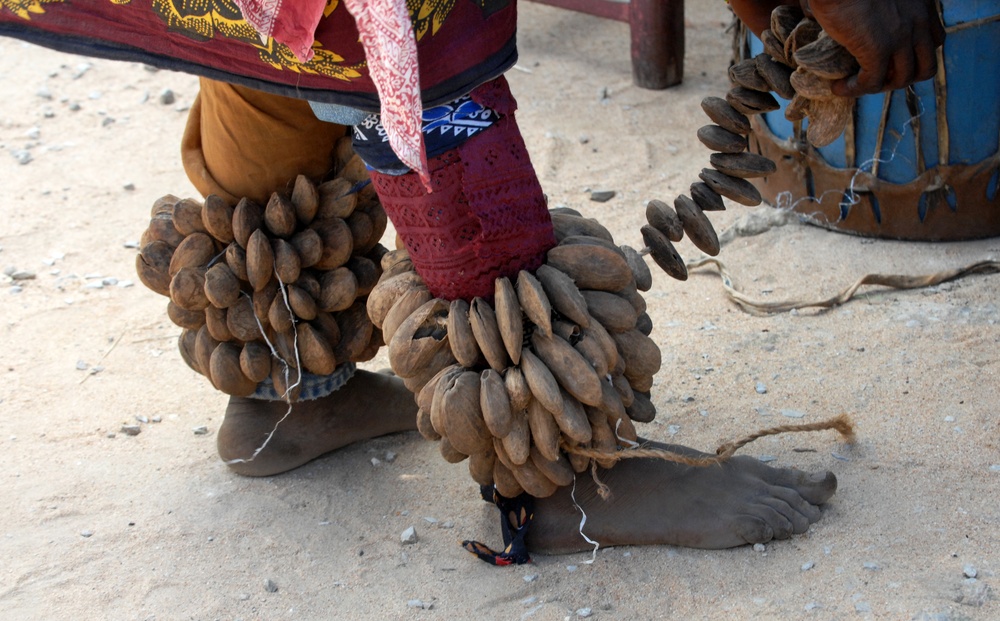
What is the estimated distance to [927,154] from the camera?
7.92ft

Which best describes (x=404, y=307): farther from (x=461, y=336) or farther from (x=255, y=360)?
(x=255, y=360)

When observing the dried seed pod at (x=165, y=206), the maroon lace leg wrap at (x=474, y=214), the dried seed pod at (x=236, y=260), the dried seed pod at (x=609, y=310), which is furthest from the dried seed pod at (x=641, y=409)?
the dried seed pod at (x=165, y=206)

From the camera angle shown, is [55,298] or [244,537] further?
[55,298]

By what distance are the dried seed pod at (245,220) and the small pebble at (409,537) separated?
1.94 ft

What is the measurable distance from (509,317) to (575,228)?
0.23m

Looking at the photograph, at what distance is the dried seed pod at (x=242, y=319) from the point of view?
1.80 meters

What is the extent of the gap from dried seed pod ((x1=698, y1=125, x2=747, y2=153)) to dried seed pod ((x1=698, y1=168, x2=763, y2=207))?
0.04 meters

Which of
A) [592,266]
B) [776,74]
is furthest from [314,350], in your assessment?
[776,74]

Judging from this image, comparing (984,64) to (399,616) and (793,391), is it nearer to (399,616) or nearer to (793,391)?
(793,391)

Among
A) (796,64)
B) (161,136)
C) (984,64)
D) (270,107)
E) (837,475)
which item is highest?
(796,64)

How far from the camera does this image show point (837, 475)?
1729 millimetres

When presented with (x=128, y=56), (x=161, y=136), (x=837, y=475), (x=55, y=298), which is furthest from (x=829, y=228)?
(x=161, y=136)

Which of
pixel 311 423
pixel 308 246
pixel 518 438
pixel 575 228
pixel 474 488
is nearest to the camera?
pixel 518 438

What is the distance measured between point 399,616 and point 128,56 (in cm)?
95
